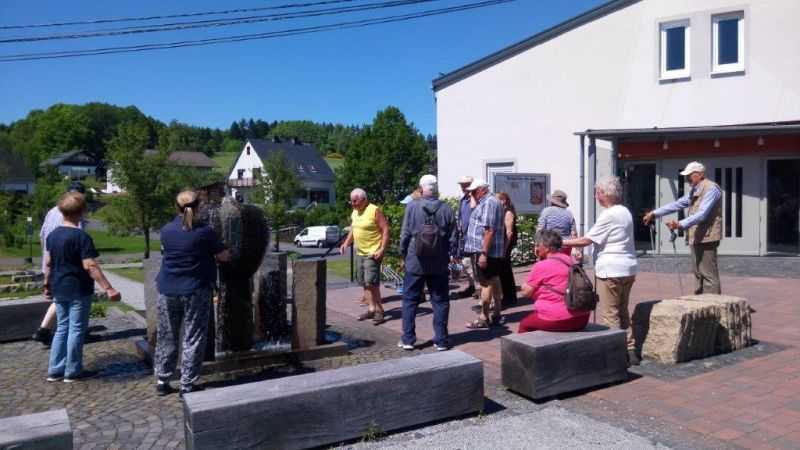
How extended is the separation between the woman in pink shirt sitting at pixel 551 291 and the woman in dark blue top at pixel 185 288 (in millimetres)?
2700

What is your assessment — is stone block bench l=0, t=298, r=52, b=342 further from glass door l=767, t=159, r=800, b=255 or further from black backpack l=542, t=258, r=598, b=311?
glass door l=767, t=159, r=800, b=255

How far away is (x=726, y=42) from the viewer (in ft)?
53.1

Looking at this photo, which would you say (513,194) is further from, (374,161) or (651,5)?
(374,161)

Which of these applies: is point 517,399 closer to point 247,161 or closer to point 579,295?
point 579,295

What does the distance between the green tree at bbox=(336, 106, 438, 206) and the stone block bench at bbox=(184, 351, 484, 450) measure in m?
54.4

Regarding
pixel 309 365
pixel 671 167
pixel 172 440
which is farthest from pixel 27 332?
pixel 671 167

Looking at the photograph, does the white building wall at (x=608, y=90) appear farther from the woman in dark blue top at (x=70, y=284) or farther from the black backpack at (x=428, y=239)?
the woman in dark blue top at (x=70, y=284)

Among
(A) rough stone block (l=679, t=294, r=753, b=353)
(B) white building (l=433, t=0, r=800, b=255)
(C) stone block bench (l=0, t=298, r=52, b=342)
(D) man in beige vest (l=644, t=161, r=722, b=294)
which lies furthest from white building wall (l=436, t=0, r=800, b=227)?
(C) stone block bench (l=0, t=298, r=52, b=342)

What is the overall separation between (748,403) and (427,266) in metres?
3.06

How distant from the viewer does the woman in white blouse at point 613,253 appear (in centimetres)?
598

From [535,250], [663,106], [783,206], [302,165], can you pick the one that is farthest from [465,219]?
[302,165]

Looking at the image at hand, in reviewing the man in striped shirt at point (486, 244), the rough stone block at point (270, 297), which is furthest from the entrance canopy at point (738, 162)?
the rough stone block at point (270, 297)

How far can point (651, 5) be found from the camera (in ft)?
55.1

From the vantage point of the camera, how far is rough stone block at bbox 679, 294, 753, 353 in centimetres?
639
